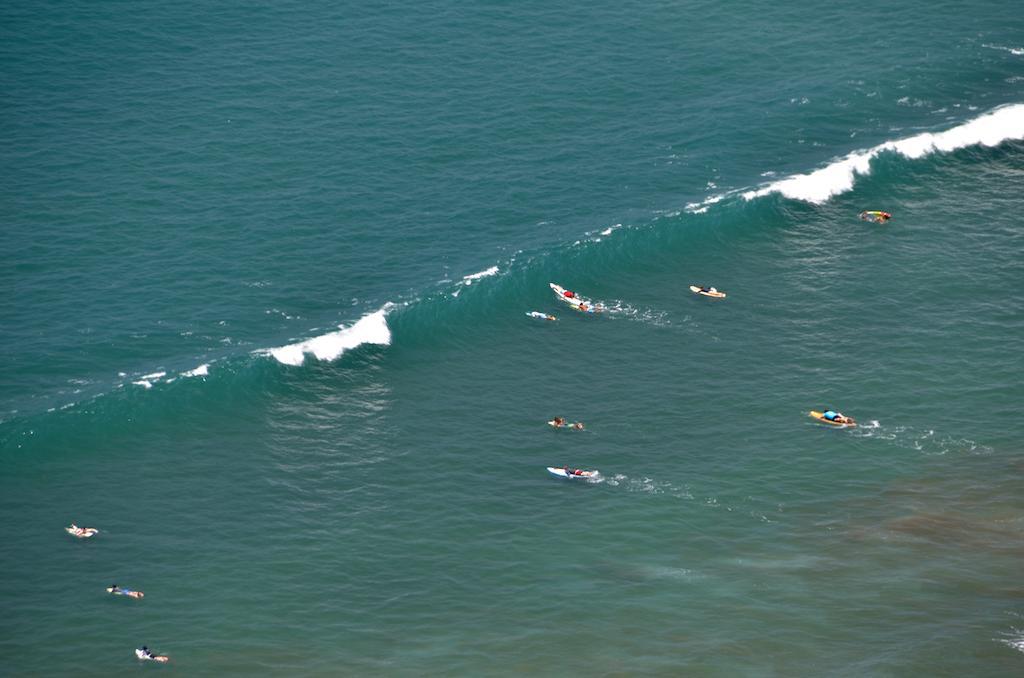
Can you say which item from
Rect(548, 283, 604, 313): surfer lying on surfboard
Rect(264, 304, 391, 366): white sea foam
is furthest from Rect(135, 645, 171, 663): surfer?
Rect(548, 283, 604, 313): surfer lying on surfboard

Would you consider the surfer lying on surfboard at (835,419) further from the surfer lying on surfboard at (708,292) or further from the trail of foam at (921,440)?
the surfer lying on surfboard at (708,292)

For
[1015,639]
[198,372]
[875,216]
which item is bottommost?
[1015,639]

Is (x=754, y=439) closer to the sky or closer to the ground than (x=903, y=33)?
closer to the ground

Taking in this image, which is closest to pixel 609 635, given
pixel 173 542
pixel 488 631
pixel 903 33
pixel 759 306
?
pixel 488 631

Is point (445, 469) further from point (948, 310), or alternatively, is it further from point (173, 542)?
point (948, 310)

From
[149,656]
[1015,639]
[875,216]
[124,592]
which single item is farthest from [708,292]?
[149,656]

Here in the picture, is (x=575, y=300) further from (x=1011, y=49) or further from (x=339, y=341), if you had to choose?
(x=1011, y=49)
